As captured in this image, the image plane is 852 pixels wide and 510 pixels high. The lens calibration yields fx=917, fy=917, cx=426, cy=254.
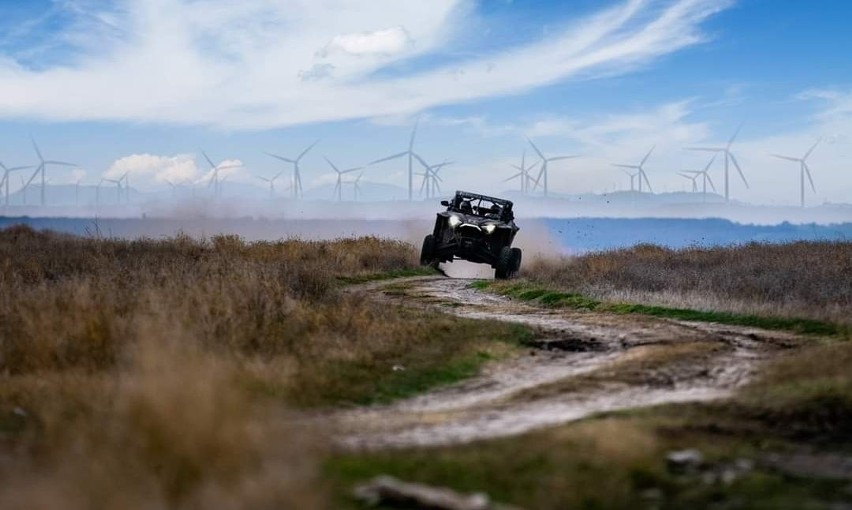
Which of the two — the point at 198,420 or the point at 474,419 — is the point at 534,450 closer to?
the point at 474,419

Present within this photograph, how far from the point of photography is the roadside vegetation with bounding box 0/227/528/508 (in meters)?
6.35

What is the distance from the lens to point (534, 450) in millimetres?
8062

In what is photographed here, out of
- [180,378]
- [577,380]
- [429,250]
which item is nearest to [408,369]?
[577,380]

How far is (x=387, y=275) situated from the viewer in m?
29.8

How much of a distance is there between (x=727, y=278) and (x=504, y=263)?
28.8 feet

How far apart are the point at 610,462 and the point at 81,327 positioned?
8183mm

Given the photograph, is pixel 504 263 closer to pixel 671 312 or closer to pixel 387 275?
pixel 387 275

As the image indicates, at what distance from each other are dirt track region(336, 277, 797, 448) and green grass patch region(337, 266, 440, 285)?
399 inches

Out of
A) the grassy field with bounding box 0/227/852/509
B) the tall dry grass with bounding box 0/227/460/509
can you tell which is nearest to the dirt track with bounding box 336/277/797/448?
the grassy field with bounding box 0/227/852/509

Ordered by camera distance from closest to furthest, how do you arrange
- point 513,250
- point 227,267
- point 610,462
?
point 610,462
point 227,267
point 513,250

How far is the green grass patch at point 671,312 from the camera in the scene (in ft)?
50.4

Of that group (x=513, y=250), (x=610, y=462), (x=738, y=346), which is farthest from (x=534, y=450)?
(x=513, y=250)

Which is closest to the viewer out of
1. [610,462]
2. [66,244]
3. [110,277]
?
[610,462]

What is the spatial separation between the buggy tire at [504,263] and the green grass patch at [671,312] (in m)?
4.65
